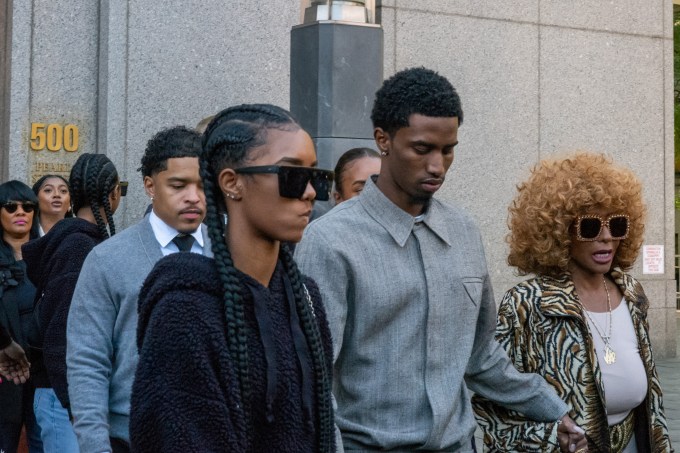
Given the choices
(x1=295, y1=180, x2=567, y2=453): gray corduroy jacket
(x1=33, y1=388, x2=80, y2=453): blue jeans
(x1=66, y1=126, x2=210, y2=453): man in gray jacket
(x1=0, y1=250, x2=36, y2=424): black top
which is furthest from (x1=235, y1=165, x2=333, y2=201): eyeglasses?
A: (x1=0, y1=250, x2=36, y2=424): black top

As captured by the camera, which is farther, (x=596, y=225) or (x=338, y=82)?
(x=338, y=82)

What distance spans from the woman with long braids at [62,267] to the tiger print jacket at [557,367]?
81.5 inches

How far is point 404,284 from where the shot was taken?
3686mm

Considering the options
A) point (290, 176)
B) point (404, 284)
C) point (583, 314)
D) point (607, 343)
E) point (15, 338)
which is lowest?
point (15, 338)

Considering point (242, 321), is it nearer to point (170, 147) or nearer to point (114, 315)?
point (114, 315)

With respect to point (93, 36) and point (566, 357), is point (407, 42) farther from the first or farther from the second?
point (566, 357)

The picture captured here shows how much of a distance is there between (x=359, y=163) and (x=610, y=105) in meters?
7.32

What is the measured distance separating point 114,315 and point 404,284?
1.21m

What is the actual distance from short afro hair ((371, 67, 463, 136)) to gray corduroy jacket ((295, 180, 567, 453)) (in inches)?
8.8

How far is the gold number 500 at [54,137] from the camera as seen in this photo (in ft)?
34.7

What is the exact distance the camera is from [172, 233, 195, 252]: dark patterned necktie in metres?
4.66

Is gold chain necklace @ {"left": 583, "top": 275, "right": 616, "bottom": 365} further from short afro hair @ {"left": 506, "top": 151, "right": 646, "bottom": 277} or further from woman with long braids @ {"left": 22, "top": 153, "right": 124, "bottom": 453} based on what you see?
woman with long braids @ {"left": 22, "top": 153, "right": 124, "bottom": 453}

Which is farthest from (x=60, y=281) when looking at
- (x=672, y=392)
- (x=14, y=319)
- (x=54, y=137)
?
(x=672, y=392)

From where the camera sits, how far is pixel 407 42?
39.8ft
